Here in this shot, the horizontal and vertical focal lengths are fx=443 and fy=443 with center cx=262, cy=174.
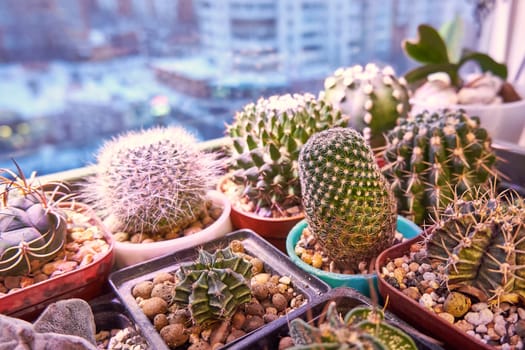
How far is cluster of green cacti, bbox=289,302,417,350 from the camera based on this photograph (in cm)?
39

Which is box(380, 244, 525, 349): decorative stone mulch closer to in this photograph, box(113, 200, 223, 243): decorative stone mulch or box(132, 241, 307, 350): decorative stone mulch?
box(132, 241, 307, 350): decorative stone mulch

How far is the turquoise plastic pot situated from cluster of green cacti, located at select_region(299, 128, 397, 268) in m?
0.05

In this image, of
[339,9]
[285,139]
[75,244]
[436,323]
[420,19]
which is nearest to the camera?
[436,323]

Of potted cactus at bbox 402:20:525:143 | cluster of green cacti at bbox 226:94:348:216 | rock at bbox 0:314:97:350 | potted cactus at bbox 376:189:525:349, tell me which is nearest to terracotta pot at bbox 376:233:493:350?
potted cactus at bbox 376:189:525:349

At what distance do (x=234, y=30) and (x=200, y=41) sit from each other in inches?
4.5

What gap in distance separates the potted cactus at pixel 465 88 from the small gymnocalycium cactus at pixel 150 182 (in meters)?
0.70

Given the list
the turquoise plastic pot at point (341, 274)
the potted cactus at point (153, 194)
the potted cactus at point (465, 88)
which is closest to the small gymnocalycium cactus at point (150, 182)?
the potted cactus at point (153, 194)

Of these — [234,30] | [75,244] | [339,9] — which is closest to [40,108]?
[75,244]

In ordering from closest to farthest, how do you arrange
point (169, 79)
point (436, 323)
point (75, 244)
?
1. point (436, 323)
2. point (75, 244)
3. point (169, 79)

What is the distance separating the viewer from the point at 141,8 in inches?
50.0

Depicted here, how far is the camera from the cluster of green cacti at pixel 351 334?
390 mm

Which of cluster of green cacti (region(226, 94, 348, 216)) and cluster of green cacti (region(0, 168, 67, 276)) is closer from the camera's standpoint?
cluster of green cacti (region(0, 168, 67, 276))

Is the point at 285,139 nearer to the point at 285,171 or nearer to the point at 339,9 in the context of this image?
the point at 285,171

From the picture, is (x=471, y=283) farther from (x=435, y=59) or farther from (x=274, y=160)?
(x=435, y=59)
